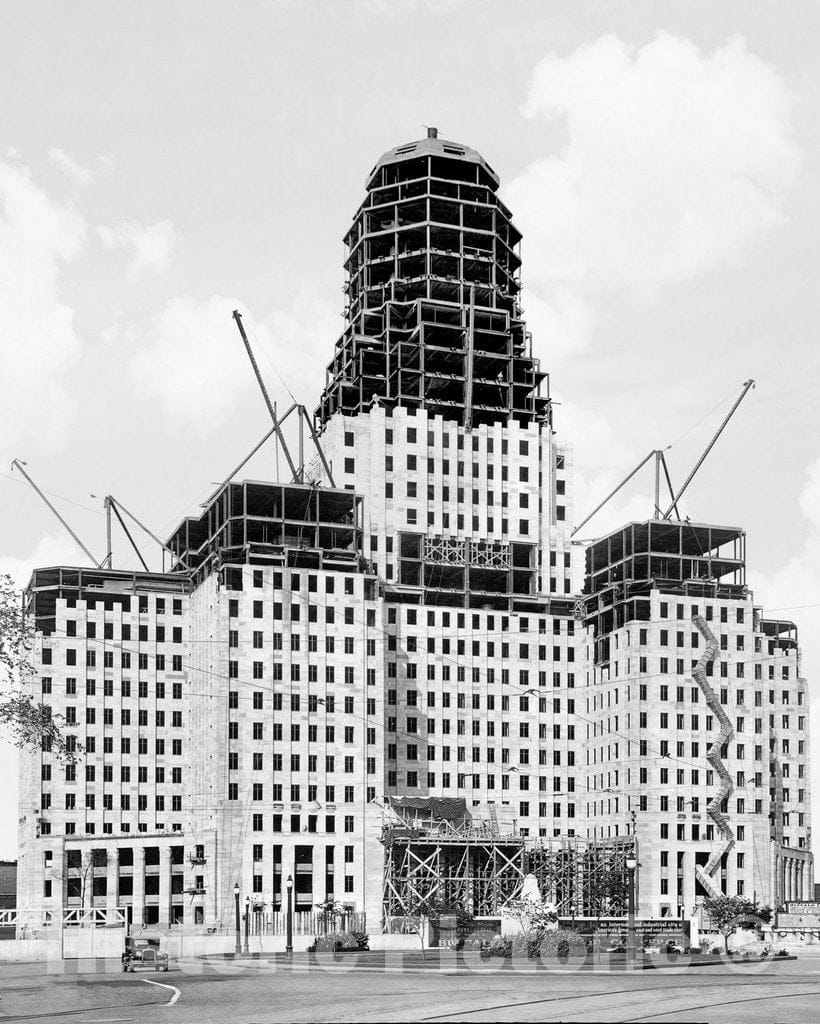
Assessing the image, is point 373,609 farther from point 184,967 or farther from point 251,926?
point 184,967

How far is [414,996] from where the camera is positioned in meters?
62.3

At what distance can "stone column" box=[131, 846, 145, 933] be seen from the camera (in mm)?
189875

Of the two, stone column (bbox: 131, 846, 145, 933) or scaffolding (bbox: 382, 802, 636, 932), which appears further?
stone column (bbox: 131, 846, 145, 933)

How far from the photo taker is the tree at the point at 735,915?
410 feet

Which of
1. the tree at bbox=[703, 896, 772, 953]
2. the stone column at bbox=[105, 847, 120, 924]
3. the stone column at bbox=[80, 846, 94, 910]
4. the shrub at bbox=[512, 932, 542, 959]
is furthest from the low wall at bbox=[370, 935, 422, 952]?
the stone column at bbox=[105, 847, 120, 924]

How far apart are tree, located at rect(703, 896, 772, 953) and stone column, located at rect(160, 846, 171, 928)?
225 ft

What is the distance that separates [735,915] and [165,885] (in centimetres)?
7924

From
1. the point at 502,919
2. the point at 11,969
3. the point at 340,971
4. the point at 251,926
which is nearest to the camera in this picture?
the point at 340,971

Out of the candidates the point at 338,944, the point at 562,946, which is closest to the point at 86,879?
the point at 338,944

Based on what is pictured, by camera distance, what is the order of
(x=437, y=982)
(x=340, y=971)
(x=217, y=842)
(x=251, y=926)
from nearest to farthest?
(x=437, y=982)
(x=340, y=971)
(x=251, y=926)
(x=217, y=842)

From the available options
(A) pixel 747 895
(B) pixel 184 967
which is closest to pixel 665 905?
(A) pixel 747 895

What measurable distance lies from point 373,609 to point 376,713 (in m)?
12.9

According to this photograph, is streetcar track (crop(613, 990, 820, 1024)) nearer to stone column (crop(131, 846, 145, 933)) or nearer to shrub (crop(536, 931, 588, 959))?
shrub (crop(536, 931, 588, 959))

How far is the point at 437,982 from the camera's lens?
72.4 meters
